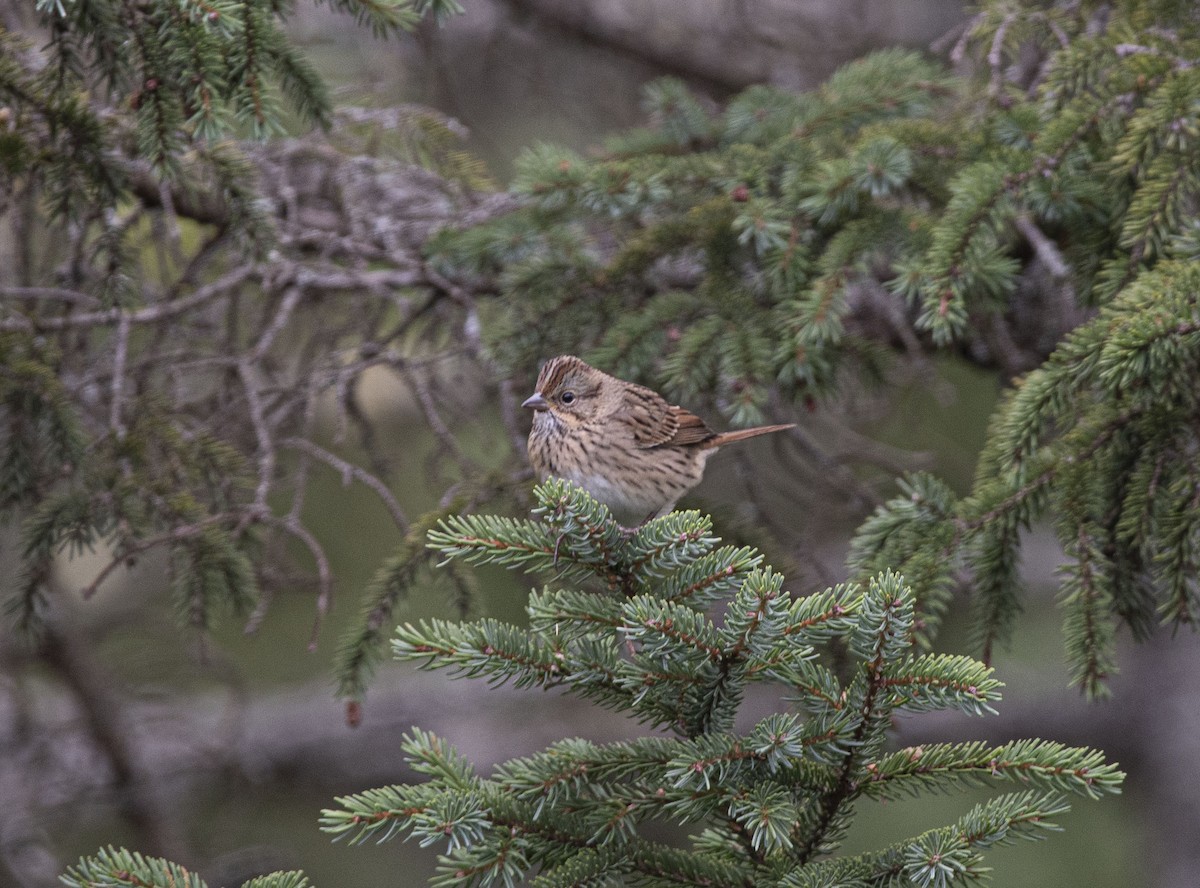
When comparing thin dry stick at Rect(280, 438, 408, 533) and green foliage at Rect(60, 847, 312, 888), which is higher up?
thin dry stick at Rect(280, 438, 408, 533)

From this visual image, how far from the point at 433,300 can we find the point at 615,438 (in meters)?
0.80

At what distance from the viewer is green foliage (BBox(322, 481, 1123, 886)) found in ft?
5.02

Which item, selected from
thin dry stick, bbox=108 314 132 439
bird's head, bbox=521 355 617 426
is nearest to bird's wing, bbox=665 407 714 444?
bird's head, bbox=521 355 617 426

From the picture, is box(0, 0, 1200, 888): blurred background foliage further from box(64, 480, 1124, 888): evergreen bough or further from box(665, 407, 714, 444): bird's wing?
box(64, 480, 1124, 888): evergreen bough

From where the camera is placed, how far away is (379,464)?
133 inches

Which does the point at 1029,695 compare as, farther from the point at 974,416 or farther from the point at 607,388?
the point at 607,388

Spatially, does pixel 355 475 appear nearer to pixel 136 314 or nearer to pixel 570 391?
pixel 570 391

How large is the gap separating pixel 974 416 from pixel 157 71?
4.67 meters

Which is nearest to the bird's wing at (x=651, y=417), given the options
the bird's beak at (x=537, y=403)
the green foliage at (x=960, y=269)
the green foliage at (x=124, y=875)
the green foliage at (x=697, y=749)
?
the green foliage at (x=960, y=269)

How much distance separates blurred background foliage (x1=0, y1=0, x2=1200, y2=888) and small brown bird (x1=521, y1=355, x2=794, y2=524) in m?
0.13

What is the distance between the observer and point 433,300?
351 cm

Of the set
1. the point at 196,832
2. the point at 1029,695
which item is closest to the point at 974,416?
the point at 1029,695

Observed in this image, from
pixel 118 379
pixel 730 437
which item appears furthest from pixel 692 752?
pixel 118 379

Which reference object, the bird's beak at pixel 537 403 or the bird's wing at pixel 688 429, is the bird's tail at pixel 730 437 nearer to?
the bird's wing at pixel 688 429
